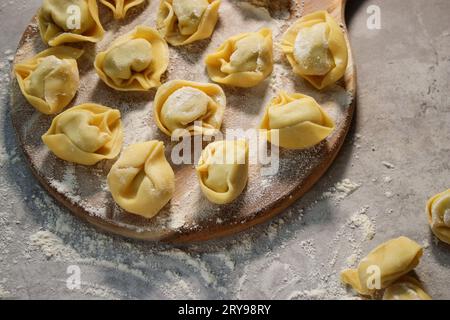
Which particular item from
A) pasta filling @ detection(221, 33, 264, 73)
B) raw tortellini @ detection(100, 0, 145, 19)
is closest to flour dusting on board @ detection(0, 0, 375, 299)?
pasta filling @ detection(221, 33, 264, 73)

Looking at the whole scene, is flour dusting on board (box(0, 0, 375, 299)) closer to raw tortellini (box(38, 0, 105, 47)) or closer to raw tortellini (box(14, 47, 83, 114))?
raw tortellini (box(14, 47, 83, 114))

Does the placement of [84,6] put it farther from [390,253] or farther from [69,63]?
[390,253]

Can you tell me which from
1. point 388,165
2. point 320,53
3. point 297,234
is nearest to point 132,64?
point 320,53

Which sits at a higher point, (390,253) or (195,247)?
(390,253)

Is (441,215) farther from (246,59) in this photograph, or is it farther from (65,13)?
(65,13)

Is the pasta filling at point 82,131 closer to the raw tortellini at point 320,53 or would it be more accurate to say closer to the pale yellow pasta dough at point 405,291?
the raw tortellini at point 320,53

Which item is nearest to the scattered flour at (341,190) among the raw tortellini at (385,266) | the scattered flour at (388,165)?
the scattered flour at (388,165)
